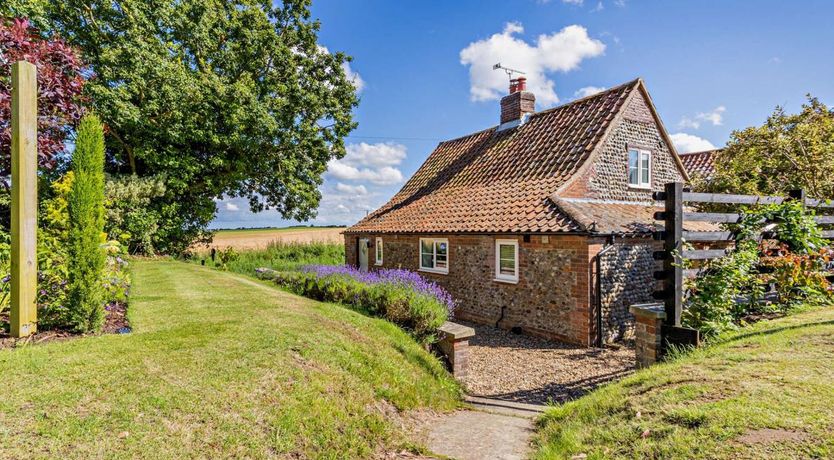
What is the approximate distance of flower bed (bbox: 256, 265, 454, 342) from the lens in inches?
338

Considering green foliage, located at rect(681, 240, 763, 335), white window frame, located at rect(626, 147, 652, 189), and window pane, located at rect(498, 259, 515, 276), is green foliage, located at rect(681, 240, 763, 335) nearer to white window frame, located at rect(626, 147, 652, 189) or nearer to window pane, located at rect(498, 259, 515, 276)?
window pane, located at rect(498, 259, 515, 276)

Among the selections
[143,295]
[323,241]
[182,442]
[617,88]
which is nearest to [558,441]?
[182,442]

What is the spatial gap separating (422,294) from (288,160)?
1619 cm

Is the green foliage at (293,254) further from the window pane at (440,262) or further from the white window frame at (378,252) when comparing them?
the window pane at (440,262)

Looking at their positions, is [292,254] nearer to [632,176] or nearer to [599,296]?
[632,176]

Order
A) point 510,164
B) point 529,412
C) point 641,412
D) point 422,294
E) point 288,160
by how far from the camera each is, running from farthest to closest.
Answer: point 288,160 → point 510,164 → point 422,294 → point 529,412 → point 641,412

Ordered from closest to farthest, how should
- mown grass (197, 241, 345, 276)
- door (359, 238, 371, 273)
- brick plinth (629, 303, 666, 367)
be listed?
1. brick plinth (629, 303, 666, 367)
2. door (359, 238, 371, 273)
3. mown grass (197, 241, 345, 276)

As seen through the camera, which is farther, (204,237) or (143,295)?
(204,237)

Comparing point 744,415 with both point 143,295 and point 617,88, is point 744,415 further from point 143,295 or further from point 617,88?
point 617,88

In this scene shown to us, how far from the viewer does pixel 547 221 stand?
11688 mm

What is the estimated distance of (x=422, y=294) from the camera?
9352 millimetres

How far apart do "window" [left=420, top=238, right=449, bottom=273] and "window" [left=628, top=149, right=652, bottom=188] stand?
22.6ft

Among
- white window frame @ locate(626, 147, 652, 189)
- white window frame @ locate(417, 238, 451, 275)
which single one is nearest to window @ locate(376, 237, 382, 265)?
white window frame @ locate(417, 238, 451, 275)

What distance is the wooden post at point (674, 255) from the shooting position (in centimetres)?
652
